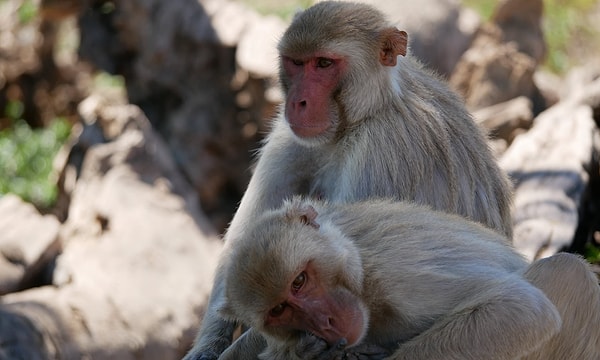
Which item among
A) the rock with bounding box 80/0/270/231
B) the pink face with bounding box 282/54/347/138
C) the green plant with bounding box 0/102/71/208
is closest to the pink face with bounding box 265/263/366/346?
the pink face with bounding box 282/54/347/138

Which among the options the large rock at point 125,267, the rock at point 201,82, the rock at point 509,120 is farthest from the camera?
the rock at point 201,82

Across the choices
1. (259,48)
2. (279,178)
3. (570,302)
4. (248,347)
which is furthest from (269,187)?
(259,48)

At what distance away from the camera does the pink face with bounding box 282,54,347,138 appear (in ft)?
18.5

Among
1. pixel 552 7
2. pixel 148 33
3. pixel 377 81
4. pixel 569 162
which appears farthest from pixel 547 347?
pixel 552 7

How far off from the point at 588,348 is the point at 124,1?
9.38 metres

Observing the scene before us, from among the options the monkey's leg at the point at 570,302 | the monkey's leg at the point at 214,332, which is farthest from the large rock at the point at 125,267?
the monkey's leg at the point at 570,302

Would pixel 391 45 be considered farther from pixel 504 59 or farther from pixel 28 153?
pixel 28 153

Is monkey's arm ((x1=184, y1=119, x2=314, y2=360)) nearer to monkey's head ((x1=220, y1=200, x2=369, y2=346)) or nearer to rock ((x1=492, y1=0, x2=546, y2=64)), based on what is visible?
monkey's head ((x1=220, y1=200, x2=369, y2=346))

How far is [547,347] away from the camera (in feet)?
14.4

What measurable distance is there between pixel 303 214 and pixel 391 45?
1818 mm

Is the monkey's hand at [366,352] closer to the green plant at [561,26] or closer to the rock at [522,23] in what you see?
the rock at [522,23]

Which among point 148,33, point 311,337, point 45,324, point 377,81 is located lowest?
point 45,324

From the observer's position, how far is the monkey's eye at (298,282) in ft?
13.5

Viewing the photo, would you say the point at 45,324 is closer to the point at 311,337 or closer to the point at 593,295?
the point at 311,337
